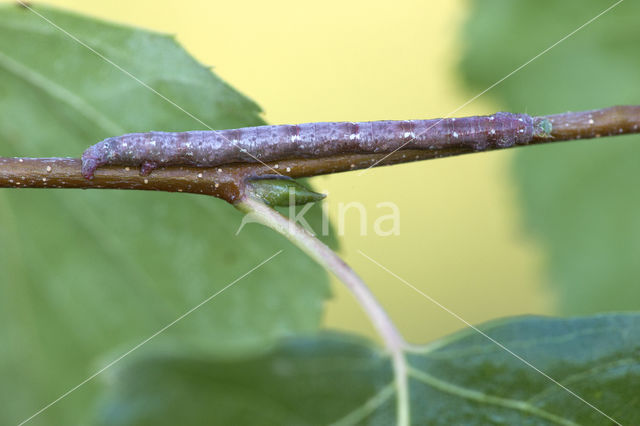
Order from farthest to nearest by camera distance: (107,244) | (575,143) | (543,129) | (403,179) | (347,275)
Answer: (403,179)
(575,143)
(107,244)
(543,129)
(347,275)

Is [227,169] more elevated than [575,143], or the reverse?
[575,143]

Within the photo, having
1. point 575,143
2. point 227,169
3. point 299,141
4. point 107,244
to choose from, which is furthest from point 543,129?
point 575,143

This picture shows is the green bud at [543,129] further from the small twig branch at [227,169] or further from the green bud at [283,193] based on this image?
the green bud at [283,193]

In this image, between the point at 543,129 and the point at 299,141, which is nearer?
the point at 543,129

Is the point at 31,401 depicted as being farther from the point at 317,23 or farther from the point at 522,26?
the point at 317,23

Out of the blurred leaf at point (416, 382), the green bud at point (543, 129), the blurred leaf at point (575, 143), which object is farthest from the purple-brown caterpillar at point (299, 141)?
the blurred leaf at point (575, 143)


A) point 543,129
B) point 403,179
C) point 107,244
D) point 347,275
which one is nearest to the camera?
point 347,275

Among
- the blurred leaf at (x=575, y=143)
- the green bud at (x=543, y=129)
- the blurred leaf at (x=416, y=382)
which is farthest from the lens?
the blurred leaf at (x=575, y=143)

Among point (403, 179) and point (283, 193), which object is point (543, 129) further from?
point (403, 179)
